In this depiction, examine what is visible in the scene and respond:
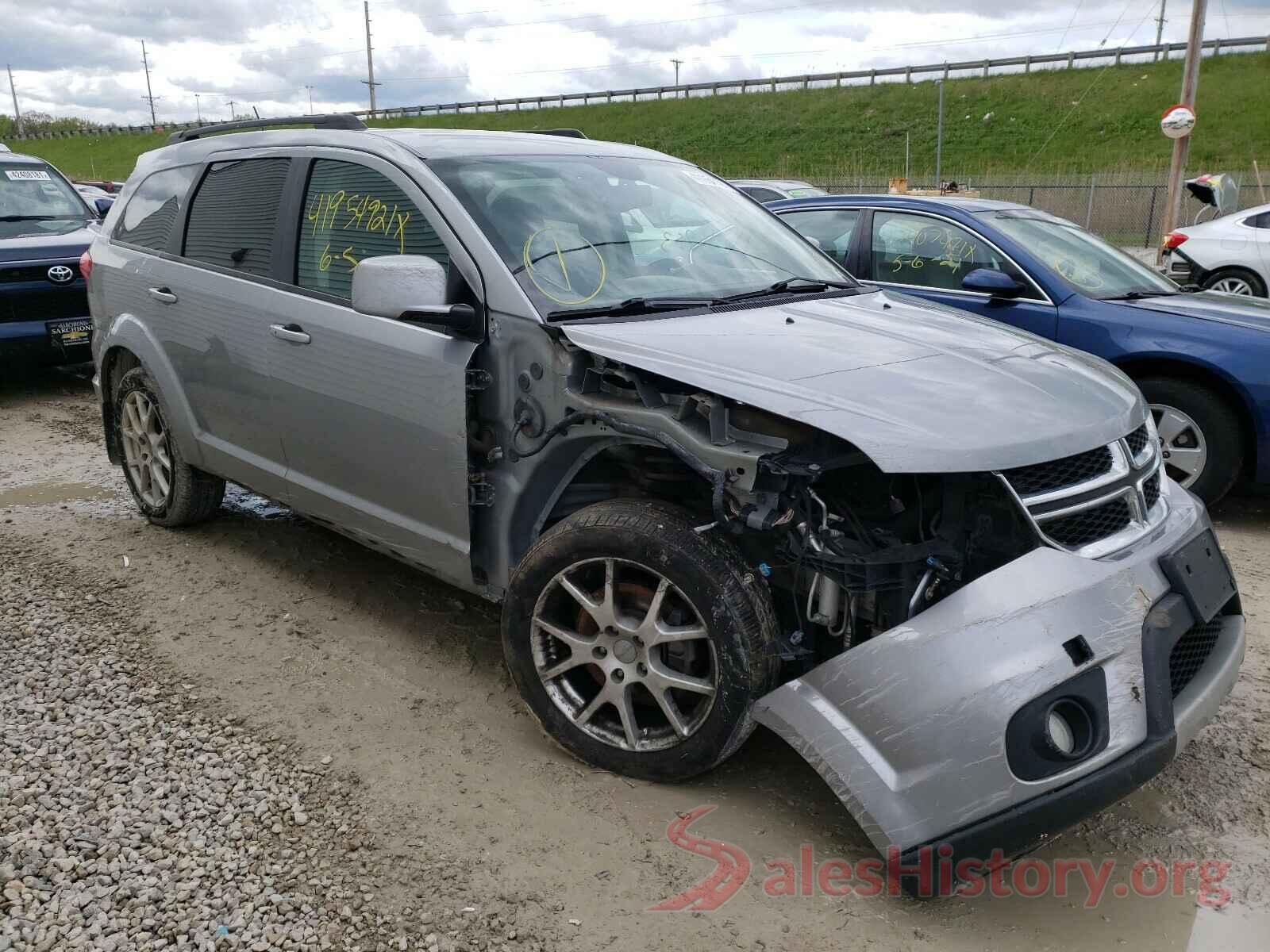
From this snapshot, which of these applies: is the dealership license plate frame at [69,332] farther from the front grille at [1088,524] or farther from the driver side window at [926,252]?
the front grille at [1088,524]

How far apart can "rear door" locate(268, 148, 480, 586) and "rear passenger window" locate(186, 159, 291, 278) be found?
16 cm

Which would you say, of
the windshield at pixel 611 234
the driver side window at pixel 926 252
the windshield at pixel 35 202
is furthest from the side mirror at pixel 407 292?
the windshield at pixel 35 202

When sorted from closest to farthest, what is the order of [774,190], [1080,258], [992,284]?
[992,284], [1080,258], [774,190]

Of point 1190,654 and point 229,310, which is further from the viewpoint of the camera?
point 229,310

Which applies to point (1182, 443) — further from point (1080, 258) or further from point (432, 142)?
point (432, 142)

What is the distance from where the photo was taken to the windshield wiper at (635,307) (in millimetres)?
3207

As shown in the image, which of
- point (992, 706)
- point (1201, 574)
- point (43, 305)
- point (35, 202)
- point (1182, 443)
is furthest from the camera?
point (35, 202)

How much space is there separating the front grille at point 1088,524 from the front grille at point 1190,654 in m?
0.32

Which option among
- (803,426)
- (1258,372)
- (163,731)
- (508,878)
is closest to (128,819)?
(163,731)

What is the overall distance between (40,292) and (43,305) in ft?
0.33

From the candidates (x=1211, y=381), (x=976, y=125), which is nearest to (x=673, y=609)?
(x=1211, y=381)

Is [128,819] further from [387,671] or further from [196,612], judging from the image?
[196,612]

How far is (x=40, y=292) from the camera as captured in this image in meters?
8.29

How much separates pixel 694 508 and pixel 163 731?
1827mm
